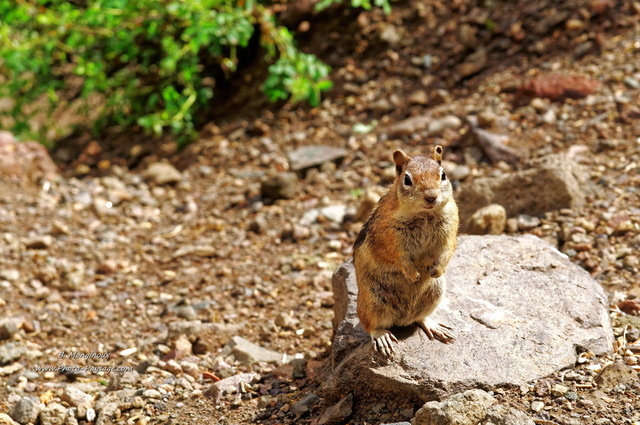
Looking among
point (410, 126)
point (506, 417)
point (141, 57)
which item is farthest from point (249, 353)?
point (141, 57)

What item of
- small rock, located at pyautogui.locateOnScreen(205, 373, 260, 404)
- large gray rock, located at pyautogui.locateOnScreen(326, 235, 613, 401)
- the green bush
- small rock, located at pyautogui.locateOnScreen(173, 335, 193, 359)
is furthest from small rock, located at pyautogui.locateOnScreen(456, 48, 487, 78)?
small rock, located at pyautogui.locateOnScreen(205, 373, 260, 404)

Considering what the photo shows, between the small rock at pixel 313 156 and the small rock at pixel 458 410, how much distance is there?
154 inches

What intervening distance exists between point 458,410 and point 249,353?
5.76 feet

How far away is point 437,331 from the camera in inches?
145

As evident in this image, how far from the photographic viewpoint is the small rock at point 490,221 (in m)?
5.14

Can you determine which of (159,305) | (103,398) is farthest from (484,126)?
(103,398)

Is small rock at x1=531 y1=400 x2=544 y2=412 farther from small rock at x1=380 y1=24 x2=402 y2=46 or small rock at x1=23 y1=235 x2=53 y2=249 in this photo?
small rock at x1=380 y1=24 x2=402 y2=46

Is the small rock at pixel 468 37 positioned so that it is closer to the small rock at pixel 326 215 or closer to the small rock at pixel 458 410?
the small rock at pixel 326 215

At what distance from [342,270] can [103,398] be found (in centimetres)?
158

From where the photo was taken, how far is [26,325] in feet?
16.7

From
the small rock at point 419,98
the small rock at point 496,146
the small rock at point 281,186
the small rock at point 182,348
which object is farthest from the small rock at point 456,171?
the small rock at point 182,348

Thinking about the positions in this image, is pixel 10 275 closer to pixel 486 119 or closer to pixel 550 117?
pixel 486 119

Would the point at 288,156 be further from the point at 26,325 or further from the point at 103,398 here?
the point at 103,398

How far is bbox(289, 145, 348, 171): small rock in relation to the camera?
6.89m
